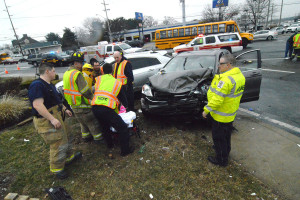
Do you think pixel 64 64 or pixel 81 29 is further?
pixel 81 29

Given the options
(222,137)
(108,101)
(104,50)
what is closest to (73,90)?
(108,101)

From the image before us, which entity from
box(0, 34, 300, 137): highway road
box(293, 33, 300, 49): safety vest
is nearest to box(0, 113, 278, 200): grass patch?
A: box(0, 34, 300, 137): highway road

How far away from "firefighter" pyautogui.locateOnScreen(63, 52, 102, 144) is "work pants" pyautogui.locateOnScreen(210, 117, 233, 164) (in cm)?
217

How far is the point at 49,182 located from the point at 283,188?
11.4ft

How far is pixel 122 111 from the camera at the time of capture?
339cm

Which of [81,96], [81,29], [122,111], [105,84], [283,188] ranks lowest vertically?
[283,188]

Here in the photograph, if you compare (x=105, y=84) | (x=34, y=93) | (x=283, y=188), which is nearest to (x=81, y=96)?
(x=105, y=84)

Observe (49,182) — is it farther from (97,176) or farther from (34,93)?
(34,93)

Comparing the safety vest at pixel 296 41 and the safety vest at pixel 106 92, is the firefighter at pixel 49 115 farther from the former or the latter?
the safety vest at pixel 296 41

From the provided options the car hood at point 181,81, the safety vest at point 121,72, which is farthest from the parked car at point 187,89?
the safety vest at point 121,72

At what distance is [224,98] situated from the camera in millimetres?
2268

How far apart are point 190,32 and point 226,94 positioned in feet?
59.1

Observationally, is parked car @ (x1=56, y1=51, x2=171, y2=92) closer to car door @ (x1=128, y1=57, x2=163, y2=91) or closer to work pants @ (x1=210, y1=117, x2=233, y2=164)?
car door @ (x1=128, y1=57, x2=163, y2=91)

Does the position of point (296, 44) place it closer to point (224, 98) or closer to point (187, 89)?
point (187, 89)
